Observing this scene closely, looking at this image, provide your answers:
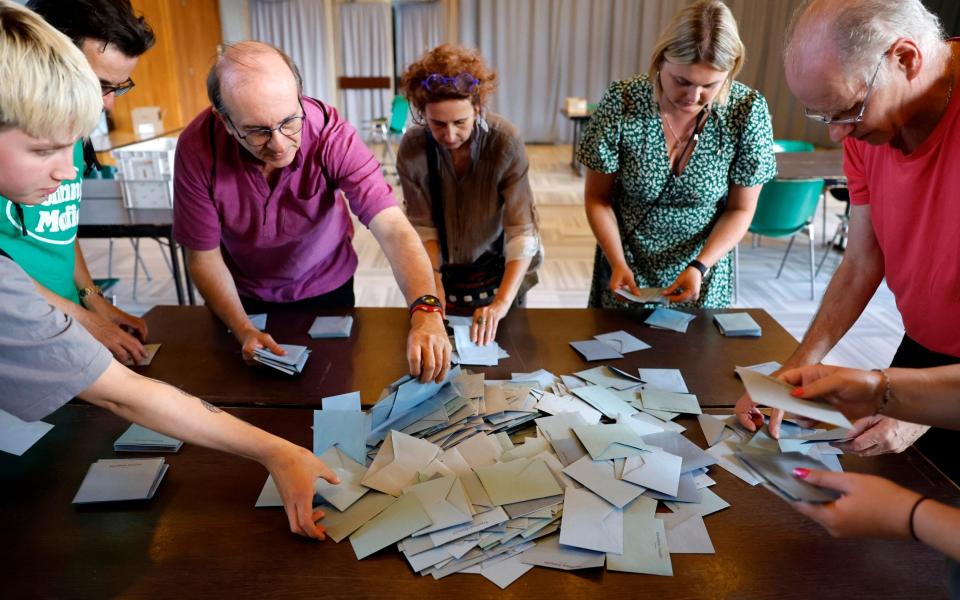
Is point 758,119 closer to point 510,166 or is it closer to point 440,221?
point 510,166

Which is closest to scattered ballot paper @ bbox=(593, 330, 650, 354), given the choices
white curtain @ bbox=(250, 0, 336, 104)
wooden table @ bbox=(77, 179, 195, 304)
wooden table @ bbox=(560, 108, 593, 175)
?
wooden table @ bbox=(77, 179, 195, 304)

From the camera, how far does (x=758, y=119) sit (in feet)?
5.95

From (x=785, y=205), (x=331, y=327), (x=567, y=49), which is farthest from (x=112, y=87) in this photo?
(x=567, y=49)

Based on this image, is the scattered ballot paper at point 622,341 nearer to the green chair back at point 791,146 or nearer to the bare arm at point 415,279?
the bare arm at point 415,279

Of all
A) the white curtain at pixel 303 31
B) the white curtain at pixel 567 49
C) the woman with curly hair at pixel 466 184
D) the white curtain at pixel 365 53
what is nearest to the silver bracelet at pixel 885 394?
the woman with curly hair at pixel 466 184

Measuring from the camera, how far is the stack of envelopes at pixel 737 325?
1.69 m

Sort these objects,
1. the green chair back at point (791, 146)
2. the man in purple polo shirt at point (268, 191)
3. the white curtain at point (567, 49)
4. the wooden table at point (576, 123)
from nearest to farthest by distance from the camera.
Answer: the man in purple polo shirt at point (268, 191)
the green chair back at point (791, 146)
the wooden table at point (576, 123)
the white curtain at point (567, 49)

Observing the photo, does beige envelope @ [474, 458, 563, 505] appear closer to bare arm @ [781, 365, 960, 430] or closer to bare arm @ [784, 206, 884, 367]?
bare arm @ [781, 365, 960, 430]

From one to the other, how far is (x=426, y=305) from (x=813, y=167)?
379cm

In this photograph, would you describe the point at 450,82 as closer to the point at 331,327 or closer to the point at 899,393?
the point at 331,327

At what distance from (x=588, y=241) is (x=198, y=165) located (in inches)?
163

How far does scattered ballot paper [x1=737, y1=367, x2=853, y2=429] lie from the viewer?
2.94 ft

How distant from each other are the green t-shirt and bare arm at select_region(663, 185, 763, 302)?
1.66 meters

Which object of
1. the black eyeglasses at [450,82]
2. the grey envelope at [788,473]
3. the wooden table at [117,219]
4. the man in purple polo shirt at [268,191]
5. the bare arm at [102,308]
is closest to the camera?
the grey envelope at [788,473]
